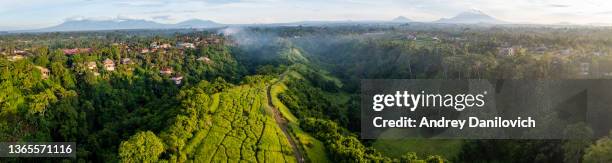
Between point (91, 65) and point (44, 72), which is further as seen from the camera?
point (91, 65)

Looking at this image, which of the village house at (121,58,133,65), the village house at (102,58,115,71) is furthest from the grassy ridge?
the village house at (121,58,133,65)

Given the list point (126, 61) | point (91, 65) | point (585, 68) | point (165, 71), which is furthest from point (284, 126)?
point (126, 61)

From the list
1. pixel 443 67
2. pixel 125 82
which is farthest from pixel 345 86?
pixel 125 82

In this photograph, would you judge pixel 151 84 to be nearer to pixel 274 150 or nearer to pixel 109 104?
pixel 109 104

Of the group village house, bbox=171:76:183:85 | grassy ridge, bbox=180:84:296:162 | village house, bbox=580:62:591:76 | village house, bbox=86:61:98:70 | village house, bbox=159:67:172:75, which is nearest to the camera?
grassy ridge, bbox=180:84:296:162

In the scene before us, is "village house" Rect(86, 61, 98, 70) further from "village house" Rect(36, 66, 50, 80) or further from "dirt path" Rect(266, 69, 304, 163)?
"dirt path" Rect(266, 69, 304, 163)

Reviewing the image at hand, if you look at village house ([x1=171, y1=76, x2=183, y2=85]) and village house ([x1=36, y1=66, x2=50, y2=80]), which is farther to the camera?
village house ([x1=171, y1=76, x2=183, y2=85])

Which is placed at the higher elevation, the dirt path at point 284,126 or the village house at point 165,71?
the village house at point 165,71

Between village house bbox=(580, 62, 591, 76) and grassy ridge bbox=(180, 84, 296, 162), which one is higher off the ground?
village house bbox=(580, 62, 591, 76)

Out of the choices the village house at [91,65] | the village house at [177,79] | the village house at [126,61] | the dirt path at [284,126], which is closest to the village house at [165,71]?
the village house at [177,79]

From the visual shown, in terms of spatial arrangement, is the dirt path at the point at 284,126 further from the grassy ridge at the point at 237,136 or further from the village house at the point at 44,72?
the village house at the point at 44,72

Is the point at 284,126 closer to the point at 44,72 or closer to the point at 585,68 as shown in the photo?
the point at 585,68
